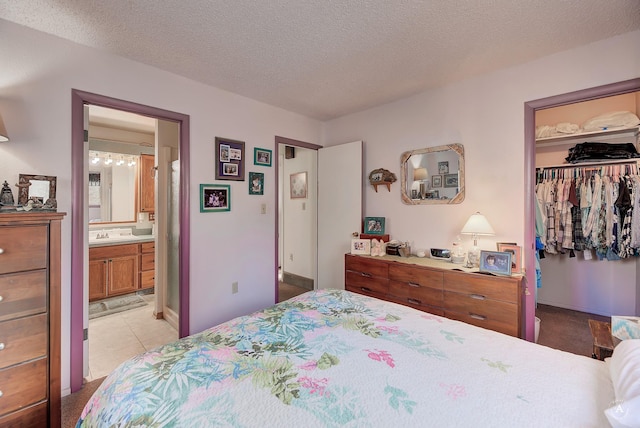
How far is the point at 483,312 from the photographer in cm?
221

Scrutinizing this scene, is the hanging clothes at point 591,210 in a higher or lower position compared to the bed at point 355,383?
higher

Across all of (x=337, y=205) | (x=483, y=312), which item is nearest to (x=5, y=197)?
(x=337, y=205)

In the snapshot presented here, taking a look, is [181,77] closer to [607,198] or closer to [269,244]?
[269,244]

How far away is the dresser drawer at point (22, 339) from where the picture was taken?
1.34m

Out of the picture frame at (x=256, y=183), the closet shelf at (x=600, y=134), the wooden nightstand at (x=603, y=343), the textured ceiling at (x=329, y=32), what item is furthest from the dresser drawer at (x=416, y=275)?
the closet shelf at (x=600, y=134)

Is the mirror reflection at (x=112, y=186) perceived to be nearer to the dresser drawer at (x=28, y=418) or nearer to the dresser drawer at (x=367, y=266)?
the dresser drawer at (x=28, y=418)

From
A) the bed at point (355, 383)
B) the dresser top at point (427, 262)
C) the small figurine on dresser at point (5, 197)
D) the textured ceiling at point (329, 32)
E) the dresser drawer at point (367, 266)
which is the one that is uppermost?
the textured ceiling at point (329, 32)

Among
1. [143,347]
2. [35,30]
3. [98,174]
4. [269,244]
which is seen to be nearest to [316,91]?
[269,244]

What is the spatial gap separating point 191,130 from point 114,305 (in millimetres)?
2747

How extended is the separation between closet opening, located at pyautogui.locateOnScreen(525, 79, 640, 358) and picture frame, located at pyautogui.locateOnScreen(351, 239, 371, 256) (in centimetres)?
157

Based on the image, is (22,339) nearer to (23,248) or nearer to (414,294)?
(23,248)

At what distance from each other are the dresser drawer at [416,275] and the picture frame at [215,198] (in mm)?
1815

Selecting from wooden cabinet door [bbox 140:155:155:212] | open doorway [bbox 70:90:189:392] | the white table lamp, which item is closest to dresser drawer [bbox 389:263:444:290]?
the white table lamp

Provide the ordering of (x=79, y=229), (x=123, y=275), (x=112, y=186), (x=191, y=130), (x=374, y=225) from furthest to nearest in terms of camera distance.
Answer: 1. (x=112, y=186)
2. (x=123, y=275)
3. (x=374, y=225)
4. (x=191, y=130)
5. (x=79, y=229)
